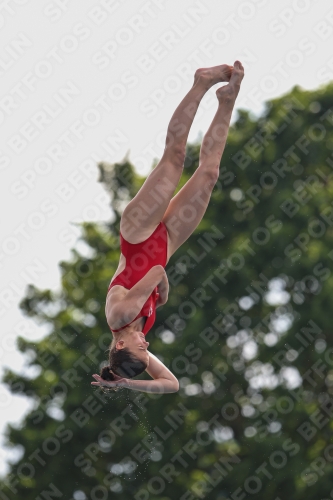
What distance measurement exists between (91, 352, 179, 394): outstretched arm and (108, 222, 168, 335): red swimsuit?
1.46 feet

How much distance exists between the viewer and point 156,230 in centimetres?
801

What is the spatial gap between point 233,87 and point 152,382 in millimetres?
2664

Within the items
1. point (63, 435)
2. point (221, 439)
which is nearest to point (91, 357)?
point (63, 435)

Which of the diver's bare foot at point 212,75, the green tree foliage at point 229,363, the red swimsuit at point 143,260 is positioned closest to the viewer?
the red swimsuit at point 143,260

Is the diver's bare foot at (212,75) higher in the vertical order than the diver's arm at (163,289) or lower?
higher

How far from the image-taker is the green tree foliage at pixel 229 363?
16.6m

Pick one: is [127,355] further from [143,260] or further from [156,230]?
[156,230]

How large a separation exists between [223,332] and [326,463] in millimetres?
2977

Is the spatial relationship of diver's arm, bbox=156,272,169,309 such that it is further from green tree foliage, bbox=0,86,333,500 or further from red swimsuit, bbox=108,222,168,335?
green tree foliage, bbox=0,86,333,500

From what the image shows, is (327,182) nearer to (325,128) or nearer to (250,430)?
(325,128)

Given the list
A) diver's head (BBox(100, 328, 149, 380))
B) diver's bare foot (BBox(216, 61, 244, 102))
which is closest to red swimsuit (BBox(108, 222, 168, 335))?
diver's head (BBox(100, 328, 149, 380))

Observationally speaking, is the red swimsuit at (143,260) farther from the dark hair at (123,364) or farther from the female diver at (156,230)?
the dark hair at (123,364)

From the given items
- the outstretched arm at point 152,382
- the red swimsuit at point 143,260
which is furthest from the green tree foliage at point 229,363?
the red swimsuit at point 143,260

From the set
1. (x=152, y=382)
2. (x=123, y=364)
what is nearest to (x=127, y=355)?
(x=123, y=364)
